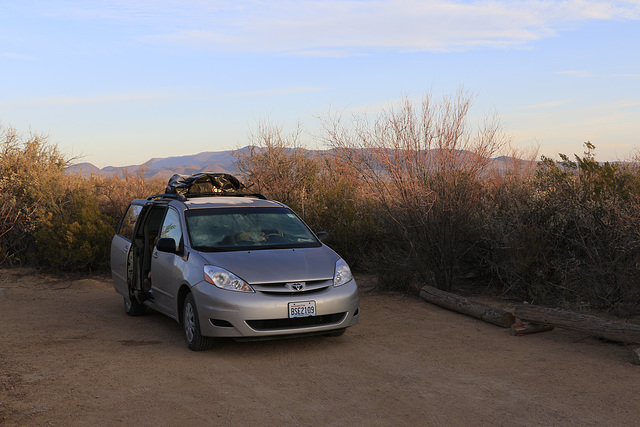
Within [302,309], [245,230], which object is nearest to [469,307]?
[302,309]

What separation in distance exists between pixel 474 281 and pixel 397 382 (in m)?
6.28

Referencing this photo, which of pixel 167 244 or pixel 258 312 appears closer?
pixel 258 312

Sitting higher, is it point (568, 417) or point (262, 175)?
point (262, 175)

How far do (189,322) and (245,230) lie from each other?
1.41 m

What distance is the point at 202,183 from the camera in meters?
11.1

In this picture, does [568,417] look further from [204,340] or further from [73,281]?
[73,281]

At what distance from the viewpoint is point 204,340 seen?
7109 mm

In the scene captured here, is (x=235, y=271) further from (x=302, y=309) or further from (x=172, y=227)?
(x=172, y=227)

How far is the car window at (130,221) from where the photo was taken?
9602 mm

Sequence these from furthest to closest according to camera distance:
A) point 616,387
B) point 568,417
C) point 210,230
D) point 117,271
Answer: point 117,271 → point 210,230 → point 616,387 → point 568,417

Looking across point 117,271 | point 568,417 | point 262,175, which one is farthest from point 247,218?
point 262,175

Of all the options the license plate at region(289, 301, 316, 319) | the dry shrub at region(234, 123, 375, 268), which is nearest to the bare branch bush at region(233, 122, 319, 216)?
the dry shrub at region(234, 123, 375, 268)

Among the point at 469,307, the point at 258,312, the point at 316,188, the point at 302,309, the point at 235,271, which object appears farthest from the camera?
the point at 316,188

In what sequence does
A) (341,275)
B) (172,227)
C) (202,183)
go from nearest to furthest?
(341,275), (172,227), (202,183)
